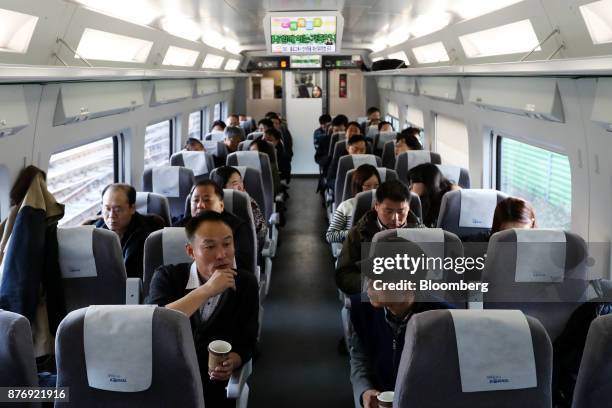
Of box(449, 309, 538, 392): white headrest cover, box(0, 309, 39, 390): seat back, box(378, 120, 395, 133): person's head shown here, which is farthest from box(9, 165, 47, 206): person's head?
box(378, 120, 395, 133): person's head

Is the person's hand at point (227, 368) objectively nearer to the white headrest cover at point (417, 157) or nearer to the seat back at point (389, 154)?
the white headrest cover at point (417, 157)

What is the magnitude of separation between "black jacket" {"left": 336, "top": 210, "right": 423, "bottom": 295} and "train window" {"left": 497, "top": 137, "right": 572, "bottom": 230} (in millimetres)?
1660

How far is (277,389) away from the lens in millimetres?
4645

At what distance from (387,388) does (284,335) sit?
111 inches

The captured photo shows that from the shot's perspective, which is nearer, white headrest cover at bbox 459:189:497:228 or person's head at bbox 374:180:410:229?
person's head at bbox 374:180:410:229

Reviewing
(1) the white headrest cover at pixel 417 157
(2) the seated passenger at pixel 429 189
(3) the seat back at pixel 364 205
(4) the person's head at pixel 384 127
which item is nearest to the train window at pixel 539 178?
(2) the seated passenger at pixel 429 189

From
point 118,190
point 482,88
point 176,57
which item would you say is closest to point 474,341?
point 118,190

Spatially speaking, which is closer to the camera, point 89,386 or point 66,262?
point 89,386

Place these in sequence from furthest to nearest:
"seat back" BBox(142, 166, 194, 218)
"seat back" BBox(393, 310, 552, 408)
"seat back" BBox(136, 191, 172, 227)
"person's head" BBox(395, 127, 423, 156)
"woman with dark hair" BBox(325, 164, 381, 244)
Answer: "person's head" BBox(395, 127, 423, 156) → "seat back" BBox(142, 166, 194, 218) → "woman with dark hair" BBox(325, 164, 381, 244) → "seat back" BBox(136, 191, 172, 227) → "seat back" BBox(393, 310, 552, 408)

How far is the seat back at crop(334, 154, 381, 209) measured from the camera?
7375mm

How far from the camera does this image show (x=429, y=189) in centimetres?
584

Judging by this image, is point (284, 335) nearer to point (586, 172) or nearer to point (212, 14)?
point (586, 172)

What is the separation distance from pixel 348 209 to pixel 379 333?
2789 millimetres

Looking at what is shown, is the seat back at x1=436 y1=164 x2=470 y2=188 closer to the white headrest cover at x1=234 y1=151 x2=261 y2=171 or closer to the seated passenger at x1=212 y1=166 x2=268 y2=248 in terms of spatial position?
the seated passenger at x1=212 y1=166 x2=268 y2=248
